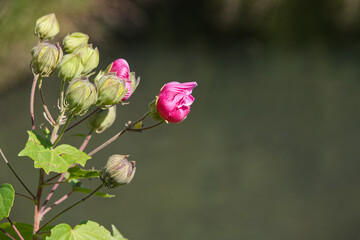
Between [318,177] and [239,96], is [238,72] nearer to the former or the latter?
[239,96]

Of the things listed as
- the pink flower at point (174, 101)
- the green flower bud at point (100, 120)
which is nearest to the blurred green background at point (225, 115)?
the green flower bud at point (100, 120)

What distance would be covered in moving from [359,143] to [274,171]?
0.68 meters

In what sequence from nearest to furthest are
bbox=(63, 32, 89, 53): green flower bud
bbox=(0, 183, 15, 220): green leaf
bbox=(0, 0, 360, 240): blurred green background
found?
bbox=(0, 183, 15, 220): green leaf < bbox=(63, 32, 89, 53): green flower bud < bbox=(0, 0, 360, 240): blurred green background

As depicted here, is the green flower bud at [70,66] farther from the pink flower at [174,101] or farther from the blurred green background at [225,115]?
the blurred green background at [225,115]

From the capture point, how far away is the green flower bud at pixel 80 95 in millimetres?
483

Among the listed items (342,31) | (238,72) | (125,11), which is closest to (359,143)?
(238,72)

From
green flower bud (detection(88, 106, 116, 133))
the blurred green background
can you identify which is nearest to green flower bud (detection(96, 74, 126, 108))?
green flower bud (detection(88, 106, 116, 133))

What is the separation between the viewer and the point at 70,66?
53 centimetres

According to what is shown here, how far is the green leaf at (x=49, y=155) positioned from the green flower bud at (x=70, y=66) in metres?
0.08

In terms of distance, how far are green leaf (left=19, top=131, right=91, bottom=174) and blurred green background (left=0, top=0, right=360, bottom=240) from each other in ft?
7.11

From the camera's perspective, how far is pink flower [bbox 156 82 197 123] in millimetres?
518

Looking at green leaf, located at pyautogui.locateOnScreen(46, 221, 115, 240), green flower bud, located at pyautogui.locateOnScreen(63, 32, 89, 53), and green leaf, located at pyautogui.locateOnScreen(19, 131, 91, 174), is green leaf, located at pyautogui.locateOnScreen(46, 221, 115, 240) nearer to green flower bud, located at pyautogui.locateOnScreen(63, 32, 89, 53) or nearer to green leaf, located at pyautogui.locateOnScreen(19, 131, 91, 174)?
green leaf, located at pyautogui.locateOnScreen(19, 131, 91, 174)

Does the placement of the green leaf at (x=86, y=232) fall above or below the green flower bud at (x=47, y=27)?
below

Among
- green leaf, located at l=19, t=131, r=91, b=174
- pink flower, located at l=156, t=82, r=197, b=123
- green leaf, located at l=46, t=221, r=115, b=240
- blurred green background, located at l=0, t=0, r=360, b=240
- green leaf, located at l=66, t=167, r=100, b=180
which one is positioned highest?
pink flower, located at l=156, t=82, r=197, b=123
